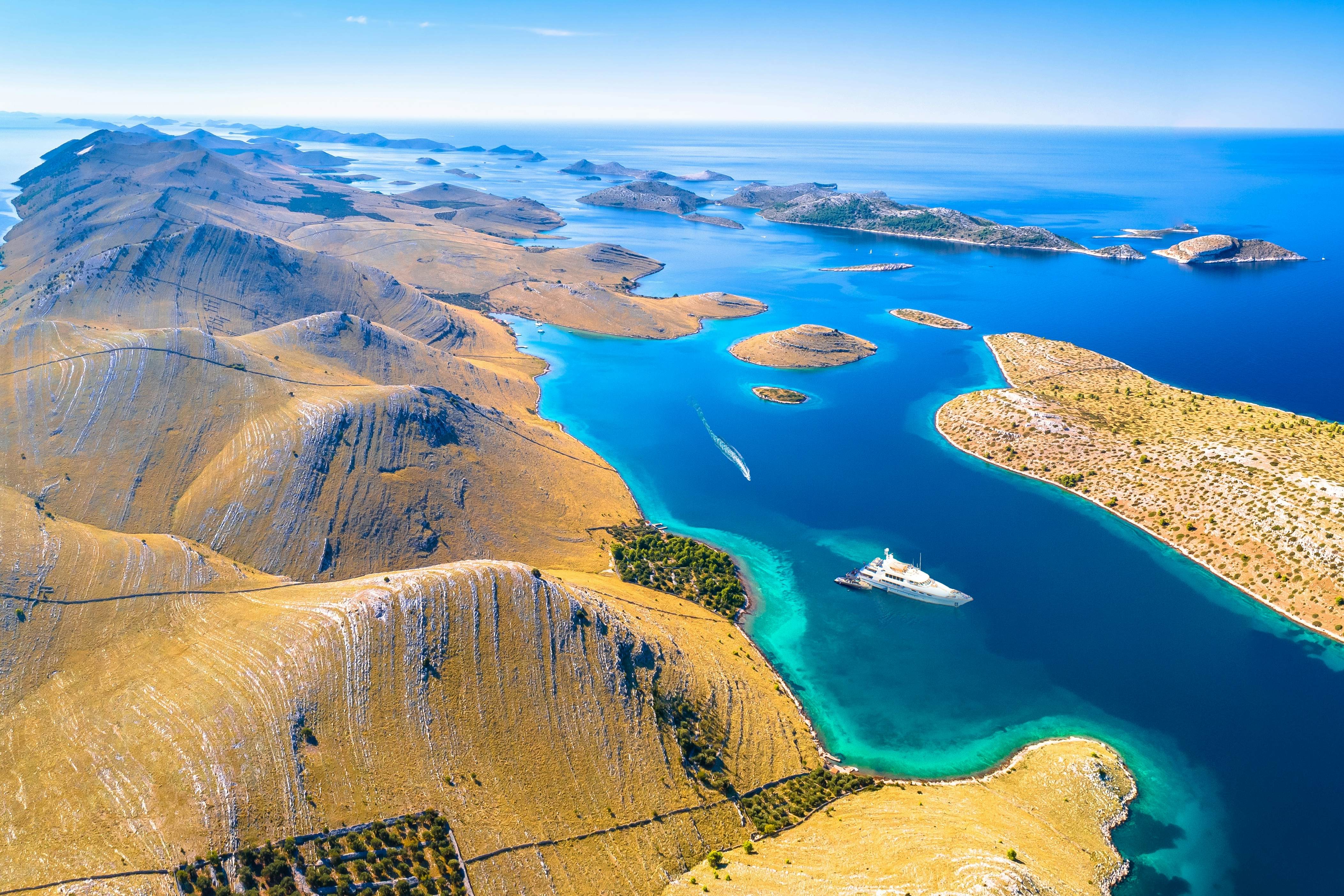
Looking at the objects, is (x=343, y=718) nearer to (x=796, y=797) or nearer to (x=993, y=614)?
(x=796, y=797)

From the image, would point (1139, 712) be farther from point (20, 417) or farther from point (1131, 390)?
point (20, 417)

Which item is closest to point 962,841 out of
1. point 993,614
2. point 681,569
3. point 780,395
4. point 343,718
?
point 993,614

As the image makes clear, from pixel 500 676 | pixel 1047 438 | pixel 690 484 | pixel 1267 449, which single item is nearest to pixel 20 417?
pixel 500 676

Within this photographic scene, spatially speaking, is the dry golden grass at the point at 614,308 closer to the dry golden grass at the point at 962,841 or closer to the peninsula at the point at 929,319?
the peninsula at the point at 929,319

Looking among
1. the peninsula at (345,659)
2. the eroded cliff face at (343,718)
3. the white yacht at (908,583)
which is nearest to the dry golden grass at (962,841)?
the peninsula at (345,659)

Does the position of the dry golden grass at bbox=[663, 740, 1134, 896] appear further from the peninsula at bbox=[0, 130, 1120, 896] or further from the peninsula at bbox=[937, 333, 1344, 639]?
the peninsula at bbox=[937, 333, 1344, 639]

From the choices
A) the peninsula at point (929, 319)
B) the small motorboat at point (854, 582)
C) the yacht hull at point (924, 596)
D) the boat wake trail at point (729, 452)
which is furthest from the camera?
the peninsula at point (929, 319)
